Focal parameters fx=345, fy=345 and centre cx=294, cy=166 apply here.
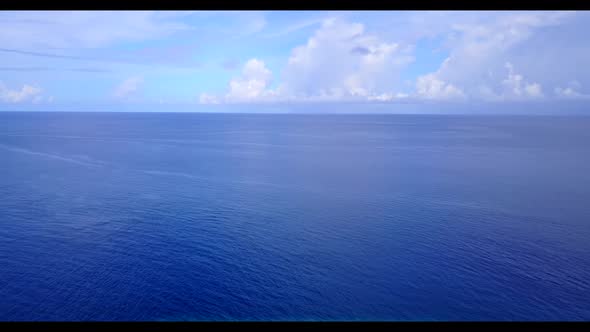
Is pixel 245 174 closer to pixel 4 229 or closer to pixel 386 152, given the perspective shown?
pixel 4 229

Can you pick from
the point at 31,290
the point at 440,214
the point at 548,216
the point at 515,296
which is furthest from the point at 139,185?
the point at 548,216

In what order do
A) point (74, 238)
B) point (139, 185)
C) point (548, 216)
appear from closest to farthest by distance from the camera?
1. point (74, 238)
2. point (548, 216)
3. point (139, 185)
